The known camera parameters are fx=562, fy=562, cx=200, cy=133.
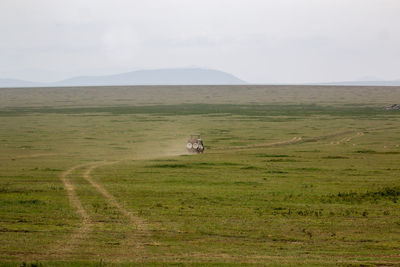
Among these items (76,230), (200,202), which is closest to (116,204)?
(200,202)

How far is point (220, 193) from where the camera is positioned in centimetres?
2906

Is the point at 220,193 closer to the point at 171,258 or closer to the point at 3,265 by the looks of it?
the point at 171,258

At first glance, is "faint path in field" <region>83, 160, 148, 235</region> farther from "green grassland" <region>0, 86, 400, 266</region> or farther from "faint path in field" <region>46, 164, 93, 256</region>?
"faint path in field" <region>46, 164, 93, 256</region>

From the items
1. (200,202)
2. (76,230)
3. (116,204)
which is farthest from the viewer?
(200,202)

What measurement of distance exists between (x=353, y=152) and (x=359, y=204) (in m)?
22.4

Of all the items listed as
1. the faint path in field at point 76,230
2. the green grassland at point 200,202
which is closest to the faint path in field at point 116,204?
the green grassland at point 200,202

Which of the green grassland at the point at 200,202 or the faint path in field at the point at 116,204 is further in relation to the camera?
the faint path in field at the point at 116,204

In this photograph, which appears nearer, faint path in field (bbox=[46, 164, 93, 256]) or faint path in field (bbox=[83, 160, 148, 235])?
faint path in field (bbox=[46, 164, 93, 256])

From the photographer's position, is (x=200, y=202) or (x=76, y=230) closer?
(x=76, y=230)

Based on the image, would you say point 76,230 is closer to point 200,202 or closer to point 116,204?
point 116,204

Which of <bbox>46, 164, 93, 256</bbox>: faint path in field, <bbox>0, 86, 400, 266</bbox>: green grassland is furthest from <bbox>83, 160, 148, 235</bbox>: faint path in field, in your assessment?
<bbox>46, 164, 93, 256</bbox>: faint path in field

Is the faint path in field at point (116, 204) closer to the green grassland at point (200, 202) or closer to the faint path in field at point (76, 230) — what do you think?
the green grassland at point (200, 202)

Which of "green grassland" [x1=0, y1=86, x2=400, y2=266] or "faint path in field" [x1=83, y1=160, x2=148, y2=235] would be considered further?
"faint path in field" [x1=83, y1=160, x2=148, y2=235]

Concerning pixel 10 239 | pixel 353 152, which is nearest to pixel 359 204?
pixel 10 239
